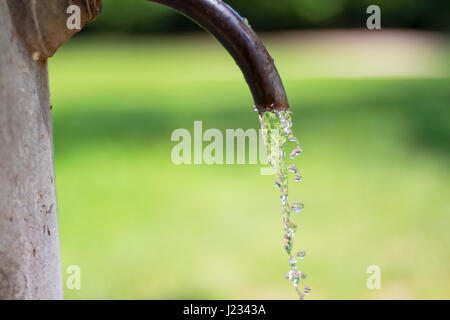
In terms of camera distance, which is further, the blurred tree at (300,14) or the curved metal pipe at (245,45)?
the blurred tree at (300,14)

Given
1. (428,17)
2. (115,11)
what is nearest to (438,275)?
(428,17)

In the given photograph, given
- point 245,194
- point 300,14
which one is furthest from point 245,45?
point 300,14

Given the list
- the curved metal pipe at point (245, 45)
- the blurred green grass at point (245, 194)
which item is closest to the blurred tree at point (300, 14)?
the blurred green grass at point (245, 194)

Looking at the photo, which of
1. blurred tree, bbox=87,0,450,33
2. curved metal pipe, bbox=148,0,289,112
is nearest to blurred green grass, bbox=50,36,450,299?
curved metal pipe, bbox=148,0,289,112

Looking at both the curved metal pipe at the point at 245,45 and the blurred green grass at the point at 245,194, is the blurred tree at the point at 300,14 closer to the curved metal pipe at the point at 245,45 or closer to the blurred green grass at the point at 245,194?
the blurred green grass at the point at 245,194

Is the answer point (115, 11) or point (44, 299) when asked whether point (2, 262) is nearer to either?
point (44, 299)
